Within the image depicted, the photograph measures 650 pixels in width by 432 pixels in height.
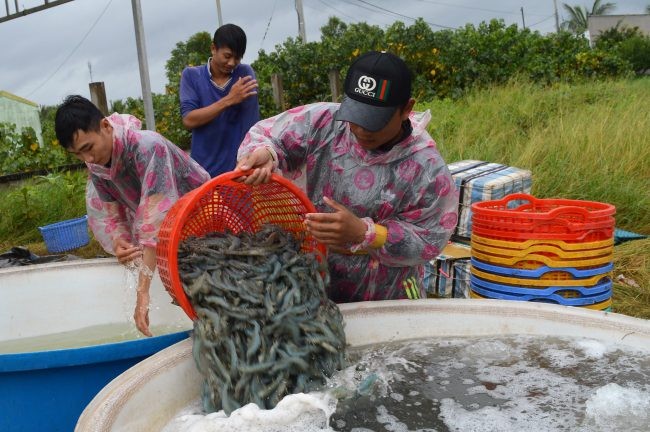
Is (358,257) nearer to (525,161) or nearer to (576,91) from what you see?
(525,161)

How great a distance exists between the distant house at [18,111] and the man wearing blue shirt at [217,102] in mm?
21919

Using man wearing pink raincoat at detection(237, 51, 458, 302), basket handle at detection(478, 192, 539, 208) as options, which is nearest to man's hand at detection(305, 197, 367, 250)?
man wearing pink raincoat at detection(237, 51, 458, 302)

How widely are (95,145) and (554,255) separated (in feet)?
6.27

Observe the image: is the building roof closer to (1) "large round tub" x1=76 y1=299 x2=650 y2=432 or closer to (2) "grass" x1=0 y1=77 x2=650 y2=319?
(2) "grass" x1=0 y1=77 x2=650 y2=319

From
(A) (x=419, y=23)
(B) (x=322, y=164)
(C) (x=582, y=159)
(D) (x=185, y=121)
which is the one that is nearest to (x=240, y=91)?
(D) (x=185, y=121)

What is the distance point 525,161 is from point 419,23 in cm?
662

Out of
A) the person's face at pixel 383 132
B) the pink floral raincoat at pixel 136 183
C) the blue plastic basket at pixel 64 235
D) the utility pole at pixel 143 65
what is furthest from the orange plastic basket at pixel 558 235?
the utility pole at pixel 143 65

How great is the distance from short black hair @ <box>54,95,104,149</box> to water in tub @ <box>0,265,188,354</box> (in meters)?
0.78

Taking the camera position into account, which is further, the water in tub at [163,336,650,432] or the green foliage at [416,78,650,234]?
the green foliage at [416,78,650,234]

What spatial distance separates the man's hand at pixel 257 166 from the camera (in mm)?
1960

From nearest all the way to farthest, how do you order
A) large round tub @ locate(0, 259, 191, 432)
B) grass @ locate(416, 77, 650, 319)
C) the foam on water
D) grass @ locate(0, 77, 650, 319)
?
the foam on water, large round tub @ locate(0, 259, 191, 432), grass @ locate(416, 77, 650, 319), grass @ locate(0, 77, 650, 319)

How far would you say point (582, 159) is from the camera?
5762 millimetres

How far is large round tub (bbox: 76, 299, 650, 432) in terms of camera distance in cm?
176

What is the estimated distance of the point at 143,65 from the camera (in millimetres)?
7668
